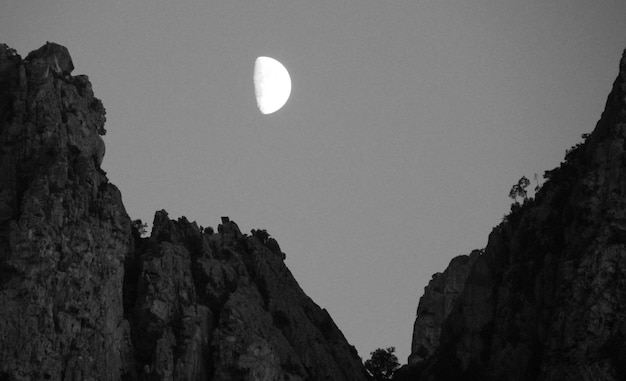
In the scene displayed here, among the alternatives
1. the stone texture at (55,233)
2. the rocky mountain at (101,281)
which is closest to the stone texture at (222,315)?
the rocky mountain at (101,281)

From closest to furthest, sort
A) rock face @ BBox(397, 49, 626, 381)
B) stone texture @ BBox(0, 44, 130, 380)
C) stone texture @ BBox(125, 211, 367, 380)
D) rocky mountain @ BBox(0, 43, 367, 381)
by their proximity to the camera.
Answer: stone texture @ BBox(0, 44, 130, 380) → rocky mountain @ BBox(0, 43, 367, 381) → rock face @ BBox(397, 49, 626, 381) → stone texture @ BBox(125, 211, 367, 380)

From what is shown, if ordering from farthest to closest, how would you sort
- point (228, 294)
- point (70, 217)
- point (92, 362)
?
point (228, 294) < point (70, 217) < point (92, 362)

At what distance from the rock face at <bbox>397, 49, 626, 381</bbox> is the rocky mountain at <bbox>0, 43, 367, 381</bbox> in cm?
2210

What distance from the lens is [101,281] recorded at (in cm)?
16400

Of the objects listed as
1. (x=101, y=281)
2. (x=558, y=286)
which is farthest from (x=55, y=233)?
(x=558, y=286)

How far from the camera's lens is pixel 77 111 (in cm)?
18125

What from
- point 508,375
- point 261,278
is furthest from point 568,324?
point 261,278

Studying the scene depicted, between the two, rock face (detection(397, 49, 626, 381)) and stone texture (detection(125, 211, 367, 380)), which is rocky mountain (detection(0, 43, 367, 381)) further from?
rock face (detection(397, 49, 626, 381))

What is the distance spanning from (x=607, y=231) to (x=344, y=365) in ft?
160

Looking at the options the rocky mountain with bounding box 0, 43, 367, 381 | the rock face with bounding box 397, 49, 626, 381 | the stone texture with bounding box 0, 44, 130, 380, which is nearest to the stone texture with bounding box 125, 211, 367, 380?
the rocky mountain with bounding box 0, 43, 367, 381

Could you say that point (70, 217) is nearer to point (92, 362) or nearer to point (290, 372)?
point (92, 362)

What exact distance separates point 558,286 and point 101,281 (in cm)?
6409

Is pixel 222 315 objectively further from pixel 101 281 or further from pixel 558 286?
pixel 558 286

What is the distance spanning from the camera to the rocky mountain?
506 feet
